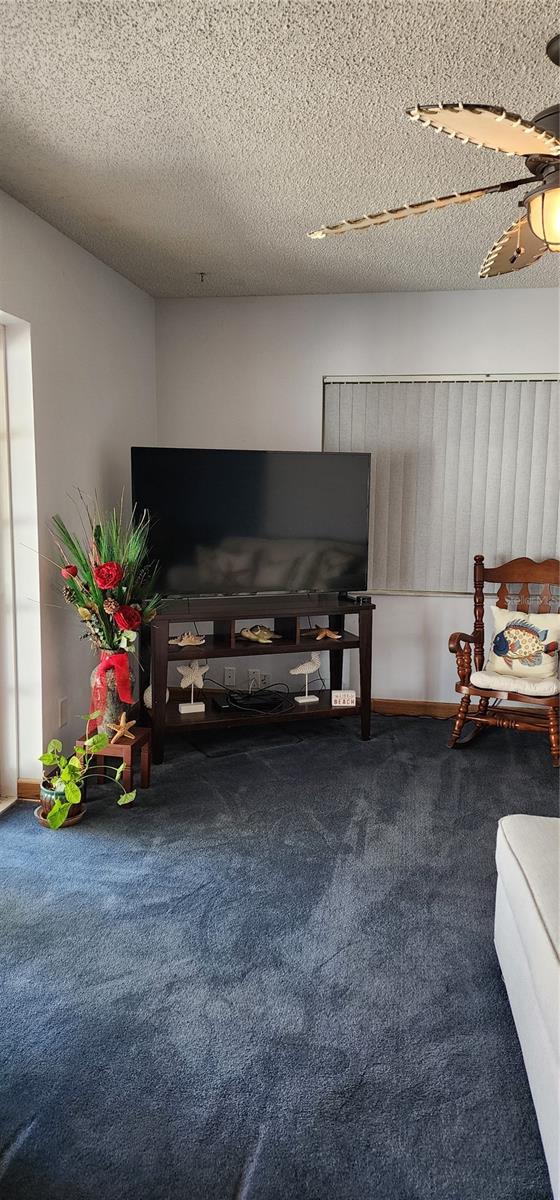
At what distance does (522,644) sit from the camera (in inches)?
159

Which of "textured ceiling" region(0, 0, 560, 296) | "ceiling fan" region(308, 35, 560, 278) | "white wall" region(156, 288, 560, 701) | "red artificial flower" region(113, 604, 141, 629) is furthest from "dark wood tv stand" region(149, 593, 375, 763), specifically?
"ceiling fan" region(308, 35, 560, 278)

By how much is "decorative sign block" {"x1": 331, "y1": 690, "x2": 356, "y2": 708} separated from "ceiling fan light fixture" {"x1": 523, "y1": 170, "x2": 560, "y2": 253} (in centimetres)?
277

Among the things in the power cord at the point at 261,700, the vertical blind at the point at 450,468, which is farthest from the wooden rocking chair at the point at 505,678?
the power cord at the point at 261,700

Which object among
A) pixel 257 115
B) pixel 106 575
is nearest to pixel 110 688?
pixel 106 575

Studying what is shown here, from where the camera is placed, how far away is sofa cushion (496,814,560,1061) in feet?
4.86

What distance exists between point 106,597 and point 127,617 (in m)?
0.15

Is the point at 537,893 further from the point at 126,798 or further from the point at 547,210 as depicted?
the point at 126,798

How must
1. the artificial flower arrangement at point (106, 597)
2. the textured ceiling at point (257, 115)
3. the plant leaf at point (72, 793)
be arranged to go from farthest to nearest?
the artificial flower arrangement at point (106, 597) < the plant leaf at point (72, 793) < the textured ceiling at point (257, 115)

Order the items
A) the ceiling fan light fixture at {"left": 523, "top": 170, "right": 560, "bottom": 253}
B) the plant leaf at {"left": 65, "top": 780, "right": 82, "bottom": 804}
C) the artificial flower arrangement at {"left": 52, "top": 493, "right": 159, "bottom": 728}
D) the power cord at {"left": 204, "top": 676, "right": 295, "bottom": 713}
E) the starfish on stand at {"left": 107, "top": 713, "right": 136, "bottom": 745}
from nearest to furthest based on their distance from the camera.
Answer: the ceiling fan light fixture at {"left": 523, "top": 170, "right": 560, "bottom": 253}, the plant leaf at {"left": 65, "top": 780, "right": 82, "bottom": 804}, the artificial flower arrangement at {"left": 52, "top": 493, "right": 159, "bottom": 728}, the starfish on stand at {"left": 107, "top": 713, "right": 136, "bottom": 745}, the power cord at {"left": 204, "top": 676, "right": 295, "bottom": 713}

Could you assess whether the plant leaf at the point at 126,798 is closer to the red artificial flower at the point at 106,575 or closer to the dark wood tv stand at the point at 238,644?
the dark wood tv stand at the point at 238,644

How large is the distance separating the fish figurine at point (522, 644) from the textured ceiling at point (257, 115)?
1856 mm

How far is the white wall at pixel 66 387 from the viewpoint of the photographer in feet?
10.2

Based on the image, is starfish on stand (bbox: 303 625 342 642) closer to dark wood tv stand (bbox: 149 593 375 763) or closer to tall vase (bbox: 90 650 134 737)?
dark wood tv stand (bbox: 149 593 375 763)

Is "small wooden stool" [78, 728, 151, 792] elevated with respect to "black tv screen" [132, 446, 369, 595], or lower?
lower
